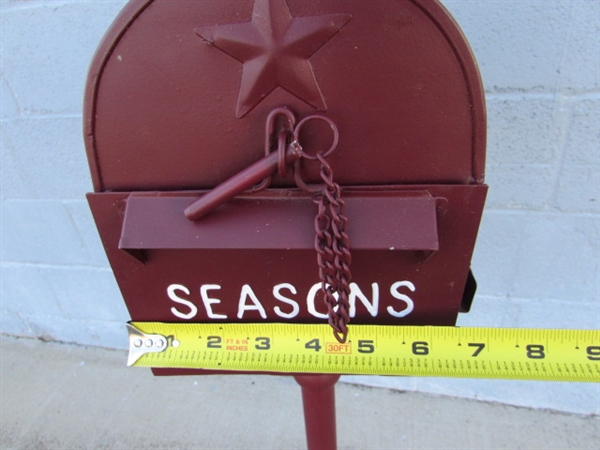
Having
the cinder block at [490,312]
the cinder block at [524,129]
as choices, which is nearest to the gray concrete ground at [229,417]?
the cinder block at [490,312]

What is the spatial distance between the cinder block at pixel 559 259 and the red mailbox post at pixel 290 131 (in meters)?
0.47

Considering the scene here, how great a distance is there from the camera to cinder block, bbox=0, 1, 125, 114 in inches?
35.7

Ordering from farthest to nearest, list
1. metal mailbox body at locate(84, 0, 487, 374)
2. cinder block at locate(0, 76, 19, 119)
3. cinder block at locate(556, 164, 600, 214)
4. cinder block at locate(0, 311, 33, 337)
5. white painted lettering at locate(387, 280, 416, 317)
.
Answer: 1. cinder block at locate(0, 311, 33, 337)
2. cinder block at locate(0, 76, 19, 119)
3. cinder block at locate(556, 164, 600, 214)
4. white painted lettering at locate(387, 280, 416, 317)
5. metal mailbox body at locate(84, 0, 487, 374)

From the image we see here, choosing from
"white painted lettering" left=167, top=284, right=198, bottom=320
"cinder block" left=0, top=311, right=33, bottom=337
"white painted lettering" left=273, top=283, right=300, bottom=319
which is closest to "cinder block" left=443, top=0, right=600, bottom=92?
"white painted lettering" left=273, top=283, right=300, bottom=319

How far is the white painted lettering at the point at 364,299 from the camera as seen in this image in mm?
606

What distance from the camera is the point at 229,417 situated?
124 cm

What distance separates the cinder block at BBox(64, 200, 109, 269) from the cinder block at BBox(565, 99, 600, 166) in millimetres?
1147

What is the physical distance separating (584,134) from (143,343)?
0.89 m

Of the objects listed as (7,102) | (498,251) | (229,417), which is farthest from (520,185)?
(7,102)

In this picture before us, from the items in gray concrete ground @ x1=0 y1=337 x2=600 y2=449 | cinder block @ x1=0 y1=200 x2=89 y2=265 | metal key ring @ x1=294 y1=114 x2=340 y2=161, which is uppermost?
metal key ring @ x1=294 y1=114 x2=340 y2=161

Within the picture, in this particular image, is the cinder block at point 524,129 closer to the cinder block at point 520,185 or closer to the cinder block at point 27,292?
the cinder block at point 520,185

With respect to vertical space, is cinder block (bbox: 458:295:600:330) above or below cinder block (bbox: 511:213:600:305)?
below

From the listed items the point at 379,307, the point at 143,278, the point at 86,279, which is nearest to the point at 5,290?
the point at 86,279

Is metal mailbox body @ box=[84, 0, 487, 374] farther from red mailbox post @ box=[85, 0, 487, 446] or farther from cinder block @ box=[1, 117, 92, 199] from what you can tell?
cinder block @ box=[1, 117, 92, 199]
